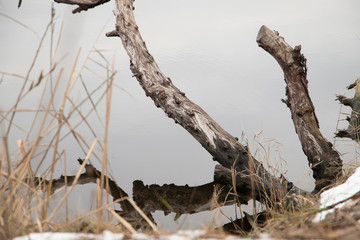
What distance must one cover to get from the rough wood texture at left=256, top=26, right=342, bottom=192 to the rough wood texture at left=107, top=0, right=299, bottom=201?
0.42 m

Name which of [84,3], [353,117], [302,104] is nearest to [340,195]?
[302,104]

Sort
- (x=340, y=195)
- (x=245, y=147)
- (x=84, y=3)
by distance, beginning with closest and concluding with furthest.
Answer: (x=340, y=195) → (x=245, y=147) → (x=84, y=3)

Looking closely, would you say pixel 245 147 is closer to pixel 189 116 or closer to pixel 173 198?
pixel 189 116

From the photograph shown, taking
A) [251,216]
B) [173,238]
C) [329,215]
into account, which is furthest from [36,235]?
[251,216]

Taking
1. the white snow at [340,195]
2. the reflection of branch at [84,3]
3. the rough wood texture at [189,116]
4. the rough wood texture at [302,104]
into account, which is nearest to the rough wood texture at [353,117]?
the rough wood texture at [302,104]

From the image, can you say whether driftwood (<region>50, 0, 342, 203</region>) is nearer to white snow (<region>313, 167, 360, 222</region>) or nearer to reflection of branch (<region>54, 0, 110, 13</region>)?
white snow (<region>313, 167, 360, 222</region>)

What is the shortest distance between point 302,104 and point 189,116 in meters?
1.17

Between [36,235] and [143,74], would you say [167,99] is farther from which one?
[36,235]

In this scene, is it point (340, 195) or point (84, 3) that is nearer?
point (340, 195)

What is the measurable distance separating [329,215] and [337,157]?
6.69 feet

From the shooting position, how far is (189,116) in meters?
4.10

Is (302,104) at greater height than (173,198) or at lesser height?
greater

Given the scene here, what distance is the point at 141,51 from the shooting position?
15.2 ft

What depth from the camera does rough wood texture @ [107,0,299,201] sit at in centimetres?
375
